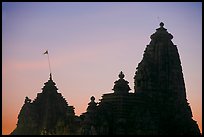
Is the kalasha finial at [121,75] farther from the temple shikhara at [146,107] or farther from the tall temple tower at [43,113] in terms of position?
the tall temple tower at [43,113]

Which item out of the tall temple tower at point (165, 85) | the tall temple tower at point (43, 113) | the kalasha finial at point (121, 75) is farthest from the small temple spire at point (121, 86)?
the tall temple tower at point (43, 113)

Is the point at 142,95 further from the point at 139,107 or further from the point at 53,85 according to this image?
the point at 53,85

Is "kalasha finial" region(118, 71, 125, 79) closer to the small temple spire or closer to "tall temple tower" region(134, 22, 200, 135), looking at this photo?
the small temple spire

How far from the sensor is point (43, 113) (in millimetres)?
55250

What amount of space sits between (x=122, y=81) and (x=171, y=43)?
884 centimetres

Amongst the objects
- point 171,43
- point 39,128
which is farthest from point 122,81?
point 39,128

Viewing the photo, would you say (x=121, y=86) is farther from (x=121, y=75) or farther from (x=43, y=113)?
(x=43, y=113)

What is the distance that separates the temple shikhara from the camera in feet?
139

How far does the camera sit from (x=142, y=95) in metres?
45.4

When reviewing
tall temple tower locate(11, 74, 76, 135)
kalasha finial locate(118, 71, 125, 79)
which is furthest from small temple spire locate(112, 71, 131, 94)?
tall temple tower locate(11, 74, 76, 135)

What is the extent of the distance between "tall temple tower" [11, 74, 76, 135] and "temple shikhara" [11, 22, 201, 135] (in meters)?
0.15

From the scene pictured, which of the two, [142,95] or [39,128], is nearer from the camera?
[142,95]

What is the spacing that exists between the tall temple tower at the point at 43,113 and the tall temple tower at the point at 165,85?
11245 millimetres

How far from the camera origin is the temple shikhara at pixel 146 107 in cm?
4241
